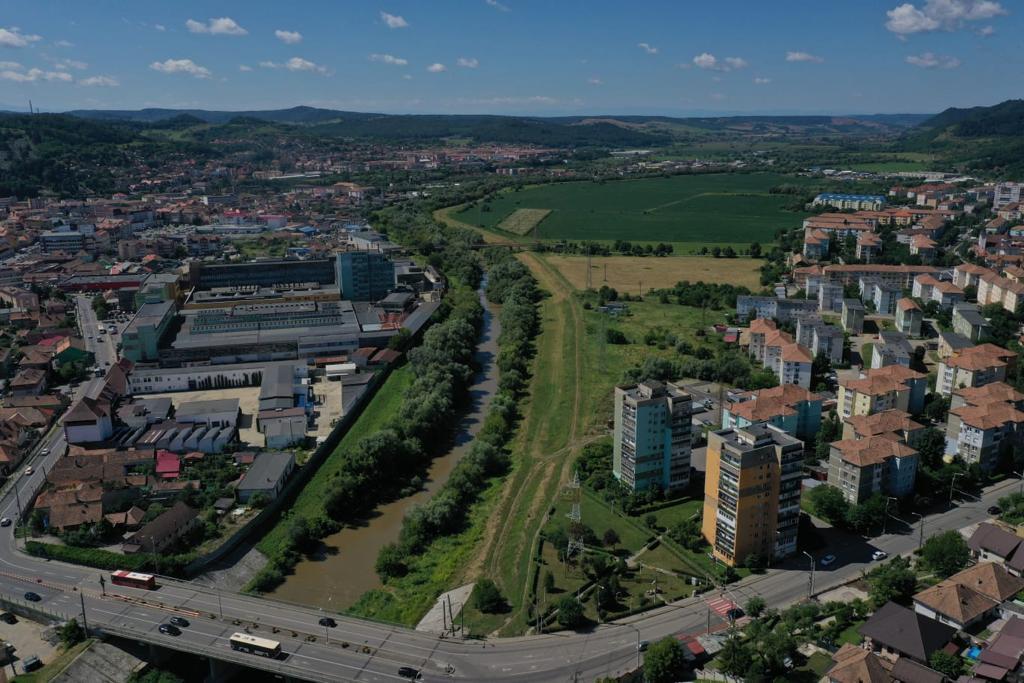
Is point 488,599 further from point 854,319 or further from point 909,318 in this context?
point 909,318

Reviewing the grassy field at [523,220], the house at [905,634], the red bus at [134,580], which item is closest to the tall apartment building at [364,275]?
the grassy field at [523,220]

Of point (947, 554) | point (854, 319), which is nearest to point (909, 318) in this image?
point (854, 319)

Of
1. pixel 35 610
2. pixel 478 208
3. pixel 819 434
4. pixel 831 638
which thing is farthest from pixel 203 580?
pixel 478 208

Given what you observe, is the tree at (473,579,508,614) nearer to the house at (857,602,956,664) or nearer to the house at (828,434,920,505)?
the house at (857,602,956,664)

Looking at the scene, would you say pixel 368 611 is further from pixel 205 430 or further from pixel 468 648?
pixel 205 430

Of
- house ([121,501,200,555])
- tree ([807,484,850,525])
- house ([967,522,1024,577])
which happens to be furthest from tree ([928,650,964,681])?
house ([121,501,200,555])

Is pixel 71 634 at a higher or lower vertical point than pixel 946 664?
lower
